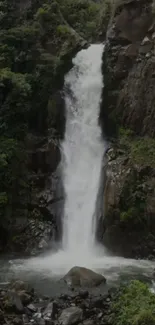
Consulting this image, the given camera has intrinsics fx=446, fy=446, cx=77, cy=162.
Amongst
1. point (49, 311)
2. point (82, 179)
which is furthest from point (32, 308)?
point (82, 179)

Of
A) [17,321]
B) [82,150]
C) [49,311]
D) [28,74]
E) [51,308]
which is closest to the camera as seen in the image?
[17,321]

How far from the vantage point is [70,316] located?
12.5 meters

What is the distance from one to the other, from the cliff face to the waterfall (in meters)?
0.71

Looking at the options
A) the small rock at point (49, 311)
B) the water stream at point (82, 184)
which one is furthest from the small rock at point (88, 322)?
the water stream at point (82, 184)

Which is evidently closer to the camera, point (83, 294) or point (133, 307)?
point (133, 307)

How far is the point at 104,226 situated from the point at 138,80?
874 centimetres

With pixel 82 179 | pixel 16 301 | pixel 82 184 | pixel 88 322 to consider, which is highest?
pixel 82 179

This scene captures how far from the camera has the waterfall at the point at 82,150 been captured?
68.6ft

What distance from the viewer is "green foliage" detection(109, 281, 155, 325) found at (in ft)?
38.5

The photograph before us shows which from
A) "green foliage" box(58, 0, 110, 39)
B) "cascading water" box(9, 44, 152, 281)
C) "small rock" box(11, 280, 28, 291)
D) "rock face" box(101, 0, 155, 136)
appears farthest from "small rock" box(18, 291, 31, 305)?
"green foliage" box(58, 0, 110, 39)

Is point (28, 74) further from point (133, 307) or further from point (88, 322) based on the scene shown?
point (133, 307)

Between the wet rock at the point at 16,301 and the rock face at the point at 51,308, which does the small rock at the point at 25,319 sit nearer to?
the rock face at the point at 51,308

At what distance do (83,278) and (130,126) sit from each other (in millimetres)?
11021

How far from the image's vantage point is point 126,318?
12.0 metres
